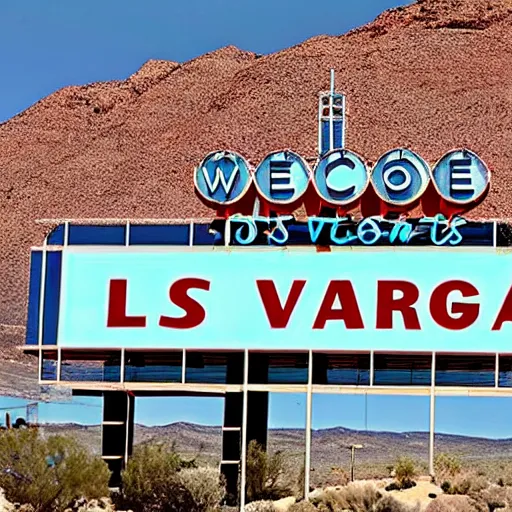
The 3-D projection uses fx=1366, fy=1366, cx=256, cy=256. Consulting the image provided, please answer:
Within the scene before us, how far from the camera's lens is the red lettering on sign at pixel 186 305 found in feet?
97.4

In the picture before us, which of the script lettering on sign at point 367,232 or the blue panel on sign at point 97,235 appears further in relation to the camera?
the blue panel on sign at point 97,235

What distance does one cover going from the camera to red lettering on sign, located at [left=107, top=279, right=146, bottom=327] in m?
29.8

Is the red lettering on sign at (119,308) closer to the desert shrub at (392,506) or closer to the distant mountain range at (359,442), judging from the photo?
the desert shrub at (392,506)

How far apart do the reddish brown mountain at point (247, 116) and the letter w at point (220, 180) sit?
176 ft

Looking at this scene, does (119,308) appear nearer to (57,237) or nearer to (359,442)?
(57,237)

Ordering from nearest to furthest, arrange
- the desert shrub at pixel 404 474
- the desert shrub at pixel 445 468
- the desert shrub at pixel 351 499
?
the desert shrub at pixel 351 499
the desert shrub at pixel 404 474
the desert shrub at pixel 445 468

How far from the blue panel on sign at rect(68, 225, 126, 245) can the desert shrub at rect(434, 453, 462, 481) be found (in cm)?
867

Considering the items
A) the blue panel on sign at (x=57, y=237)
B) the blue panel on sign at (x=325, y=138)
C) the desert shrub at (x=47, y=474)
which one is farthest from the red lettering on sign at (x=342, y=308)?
the blue panel on sign at (x=57, y=237)

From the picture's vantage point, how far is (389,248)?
29672 mm

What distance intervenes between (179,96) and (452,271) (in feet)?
275

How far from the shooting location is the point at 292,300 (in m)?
29.5

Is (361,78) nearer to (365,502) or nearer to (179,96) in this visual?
(179,96)

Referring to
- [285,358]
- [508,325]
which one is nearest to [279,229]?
[285,358]

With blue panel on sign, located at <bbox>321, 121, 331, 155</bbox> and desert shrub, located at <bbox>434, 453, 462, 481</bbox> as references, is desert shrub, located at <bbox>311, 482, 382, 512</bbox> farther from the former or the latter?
blue panel on sign, located at <bbox>321, 121, 331, 155</bbox>
